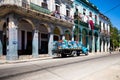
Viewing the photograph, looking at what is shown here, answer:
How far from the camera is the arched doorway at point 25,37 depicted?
24530mm

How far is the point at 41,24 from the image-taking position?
26.6 meters

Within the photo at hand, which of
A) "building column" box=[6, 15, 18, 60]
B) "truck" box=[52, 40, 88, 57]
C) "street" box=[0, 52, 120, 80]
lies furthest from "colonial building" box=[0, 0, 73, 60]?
"street" box=[0, 52, 120, 80]

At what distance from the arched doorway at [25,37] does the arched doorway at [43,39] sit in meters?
1.83

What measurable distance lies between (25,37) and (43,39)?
3824 mm

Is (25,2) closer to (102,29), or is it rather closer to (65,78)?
(65,78)

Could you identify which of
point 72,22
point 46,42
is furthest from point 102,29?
point 46,42

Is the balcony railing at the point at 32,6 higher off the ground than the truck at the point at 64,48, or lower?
higher

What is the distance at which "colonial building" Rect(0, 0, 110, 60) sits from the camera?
21.1 metres

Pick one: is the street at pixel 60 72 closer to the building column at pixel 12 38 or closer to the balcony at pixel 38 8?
the building column at pixel 12 38

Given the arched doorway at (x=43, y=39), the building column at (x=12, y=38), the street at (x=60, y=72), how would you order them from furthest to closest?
1. the arched doorway at (x=43, y=39)
2. the building column at (x=12, y=38)
3. the street at (x=60, y=72)

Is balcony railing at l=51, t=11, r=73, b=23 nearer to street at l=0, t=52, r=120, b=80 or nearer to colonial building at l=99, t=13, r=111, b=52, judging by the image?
street at l=0, t=52, r=120, b=80

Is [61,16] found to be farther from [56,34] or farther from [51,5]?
[56,34]

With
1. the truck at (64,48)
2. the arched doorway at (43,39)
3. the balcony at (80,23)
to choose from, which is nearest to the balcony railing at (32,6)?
the arched doorway at (43,39)

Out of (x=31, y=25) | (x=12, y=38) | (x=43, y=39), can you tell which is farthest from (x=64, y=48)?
(x=12, y=38)
